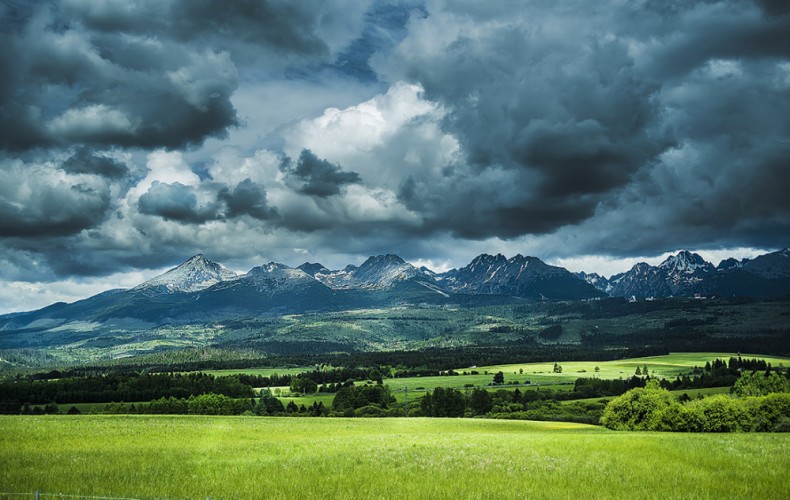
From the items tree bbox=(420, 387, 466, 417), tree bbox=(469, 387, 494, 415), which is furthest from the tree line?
tree bbox=(469, 387, 494, 415)

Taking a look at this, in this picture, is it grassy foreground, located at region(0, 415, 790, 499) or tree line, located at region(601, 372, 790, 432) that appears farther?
tree line, located at region(601, 372, 790, 432)

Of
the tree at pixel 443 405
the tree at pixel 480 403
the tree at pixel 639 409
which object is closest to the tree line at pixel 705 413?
the tree at pixel 639 409

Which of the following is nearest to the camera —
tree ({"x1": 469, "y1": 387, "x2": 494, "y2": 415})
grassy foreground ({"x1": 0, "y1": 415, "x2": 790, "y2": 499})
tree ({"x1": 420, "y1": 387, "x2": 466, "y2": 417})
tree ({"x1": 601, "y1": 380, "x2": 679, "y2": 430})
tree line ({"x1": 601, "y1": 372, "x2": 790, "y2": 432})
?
grassy foreground ({"x1": 0, "y1": 415, "x2": 790, "y2": 499})

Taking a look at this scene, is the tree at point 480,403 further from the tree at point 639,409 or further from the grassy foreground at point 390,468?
the grassy foreground at point 390,468

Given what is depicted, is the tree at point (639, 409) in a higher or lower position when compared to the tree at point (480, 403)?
higher

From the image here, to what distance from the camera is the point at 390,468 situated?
1358 inches

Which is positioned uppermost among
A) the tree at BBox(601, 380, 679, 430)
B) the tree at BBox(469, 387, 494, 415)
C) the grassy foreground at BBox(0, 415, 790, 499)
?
the grassy foreground at BBox(0, 415, 790, 499)

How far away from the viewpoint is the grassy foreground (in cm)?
2759

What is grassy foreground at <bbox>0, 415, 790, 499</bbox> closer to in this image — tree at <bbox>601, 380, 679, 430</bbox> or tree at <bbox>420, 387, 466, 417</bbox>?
tree at <bbox>601, 380, 679, 430</bbox>

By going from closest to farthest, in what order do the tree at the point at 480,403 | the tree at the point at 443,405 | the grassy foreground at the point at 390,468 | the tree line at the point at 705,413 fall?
the grassy foreground at the point at 390,468 < the tree line at the point at 705,413 < the tree at the point at 443,405 < the tree at the point at 480,403

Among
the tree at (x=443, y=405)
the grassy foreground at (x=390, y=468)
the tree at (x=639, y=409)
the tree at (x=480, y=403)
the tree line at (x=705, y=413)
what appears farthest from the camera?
the tree at (x=480, y=403)

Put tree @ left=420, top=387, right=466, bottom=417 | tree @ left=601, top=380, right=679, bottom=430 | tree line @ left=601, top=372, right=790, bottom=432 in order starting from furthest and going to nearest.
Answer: tree @ left=420, top=387, right=466, bottom=417
tree @ left=601, top=380, right=679, bottom=430
tree line @ left=601, top=372, right=790, bottom=432

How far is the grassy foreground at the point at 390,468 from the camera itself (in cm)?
2759

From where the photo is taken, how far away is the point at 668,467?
3491 cm
